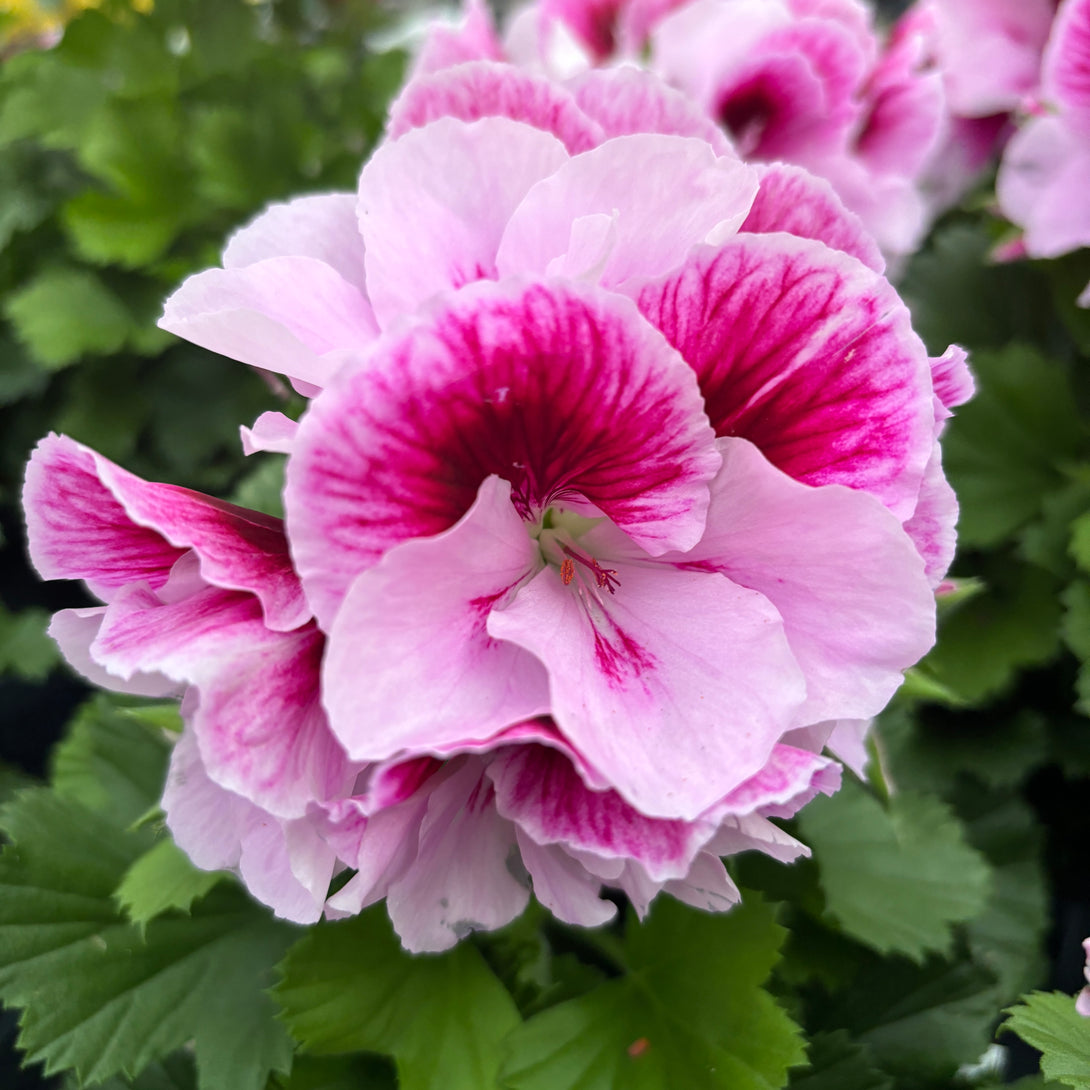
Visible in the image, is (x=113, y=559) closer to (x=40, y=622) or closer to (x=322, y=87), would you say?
(x=40, y=622)

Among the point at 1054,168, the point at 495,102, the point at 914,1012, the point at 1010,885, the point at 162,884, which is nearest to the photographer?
the point at 495,102

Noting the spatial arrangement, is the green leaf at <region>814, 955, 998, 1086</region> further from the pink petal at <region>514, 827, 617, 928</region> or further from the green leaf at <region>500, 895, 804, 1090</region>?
the pink petal at <region>514, 827, 617, 928</region>

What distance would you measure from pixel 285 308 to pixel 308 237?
2.4 inches

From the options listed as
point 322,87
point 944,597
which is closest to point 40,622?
point 322,87

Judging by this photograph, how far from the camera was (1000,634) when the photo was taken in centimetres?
90

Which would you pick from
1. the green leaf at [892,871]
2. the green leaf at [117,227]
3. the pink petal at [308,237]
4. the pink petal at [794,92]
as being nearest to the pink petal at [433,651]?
the pink petal at [308,237]

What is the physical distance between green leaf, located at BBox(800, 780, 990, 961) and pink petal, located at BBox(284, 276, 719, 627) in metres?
0.36

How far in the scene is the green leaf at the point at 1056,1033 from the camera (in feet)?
1.35

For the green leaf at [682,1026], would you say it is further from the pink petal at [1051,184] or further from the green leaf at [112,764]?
the pink petal at [1051,184]

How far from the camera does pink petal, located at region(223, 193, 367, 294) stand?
430mm

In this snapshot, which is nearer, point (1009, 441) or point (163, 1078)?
point (163, 1078)

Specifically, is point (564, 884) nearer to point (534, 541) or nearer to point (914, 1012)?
point (534, 541)

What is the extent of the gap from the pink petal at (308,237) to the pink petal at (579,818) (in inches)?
8.3

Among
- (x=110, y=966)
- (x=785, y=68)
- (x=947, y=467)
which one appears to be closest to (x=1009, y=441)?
(x=947, y=467)
